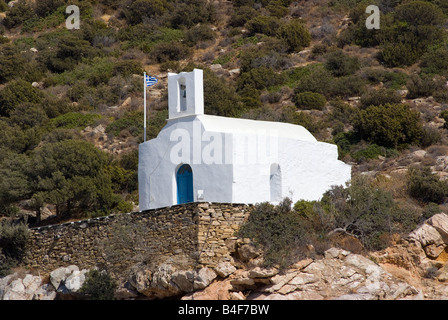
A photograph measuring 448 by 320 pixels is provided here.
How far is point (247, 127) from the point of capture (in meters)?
23.9

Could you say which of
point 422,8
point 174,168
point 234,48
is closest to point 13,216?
point 174,168

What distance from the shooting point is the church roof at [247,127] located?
76.1 ft

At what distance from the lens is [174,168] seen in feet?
76.8

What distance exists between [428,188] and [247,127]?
285 inches

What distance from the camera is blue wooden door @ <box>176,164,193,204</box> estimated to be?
918 inches

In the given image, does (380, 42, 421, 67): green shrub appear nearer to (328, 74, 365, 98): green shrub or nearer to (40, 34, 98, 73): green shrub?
(328, 74, 365, 98): green shrub

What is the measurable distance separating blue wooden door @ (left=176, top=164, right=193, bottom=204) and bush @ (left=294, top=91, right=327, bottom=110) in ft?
64.6

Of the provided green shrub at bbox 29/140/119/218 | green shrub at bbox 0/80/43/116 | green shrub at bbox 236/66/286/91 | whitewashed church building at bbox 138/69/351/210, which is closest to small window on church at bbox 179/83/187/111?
whitewashed church building at bbox 138/69/351/210

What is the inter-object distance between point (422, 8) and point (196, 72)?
31496 millimetres

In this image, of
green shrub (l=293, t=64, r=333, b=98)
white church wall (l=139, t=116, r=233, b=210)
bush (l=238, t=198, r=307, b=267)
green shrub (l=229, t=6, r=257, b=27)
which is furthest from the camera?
green shrub (l=229, t=6, r=257, b=27)

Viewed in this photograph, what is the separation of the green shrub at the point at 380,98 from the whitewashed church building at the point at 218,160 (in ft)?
49.7

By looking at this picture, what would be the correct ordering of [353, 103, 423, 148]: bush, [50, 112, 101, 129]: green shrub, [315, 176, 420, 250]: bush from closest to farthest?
[315, 176, 420, 250]: bush
[353, 103, 423, 148]: bush
[50, 112, 101, 129]: green shrub

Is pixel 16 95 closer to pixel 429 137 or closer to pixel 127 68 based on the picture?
pixel 127 68

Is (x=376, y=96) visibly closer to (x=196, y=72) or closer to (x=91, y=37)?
(x=196, y=72)
